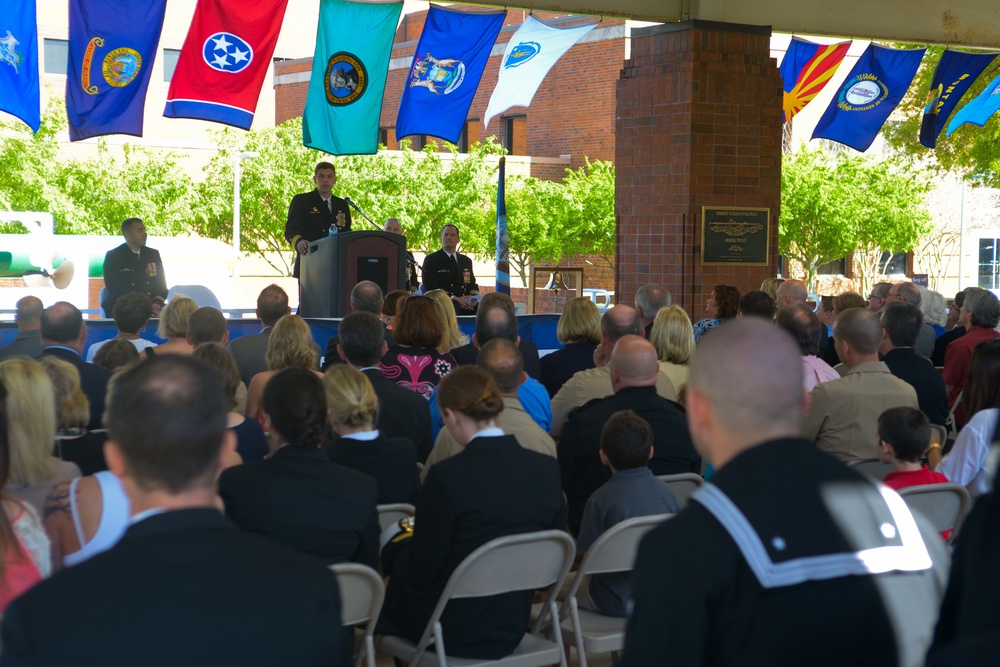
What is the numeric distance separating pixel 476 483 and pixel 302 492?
2.04 ft

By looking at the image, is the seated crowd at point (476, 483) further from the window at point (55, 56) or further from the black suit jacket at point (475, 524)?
the window at point (55, 56)

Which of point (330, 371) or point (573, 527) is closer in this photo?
point (330, 371)

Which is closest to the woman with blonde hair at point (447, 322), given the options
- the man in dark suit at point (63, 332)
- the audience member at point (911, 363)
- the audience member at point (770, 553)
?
the man in dark suit at point (63, 332)

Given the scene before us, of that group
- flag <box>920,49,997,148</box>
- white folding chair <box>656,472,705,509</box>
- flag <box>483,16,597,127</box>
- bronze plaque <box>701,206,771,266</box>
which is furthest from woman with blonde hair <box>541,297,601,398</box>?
flag <box>920,49,997,148</box>

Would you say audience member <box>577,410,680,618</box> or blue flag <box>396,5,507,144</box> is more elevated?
blue flag <box>396,5,507,144</box>

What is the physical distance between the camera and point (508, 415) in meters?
5.01

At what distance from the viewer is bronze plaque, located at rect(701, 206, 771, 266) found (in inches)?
447

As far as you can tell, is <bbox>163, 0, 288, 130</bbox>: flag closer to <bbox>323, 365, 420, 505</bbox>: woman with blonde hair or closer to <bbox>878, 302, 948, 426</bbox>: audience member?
<bbox>878, 302, 948, 426</bbox>: audience member

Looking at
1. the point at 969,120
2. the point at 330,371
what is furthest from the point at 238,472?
the point at 969,120

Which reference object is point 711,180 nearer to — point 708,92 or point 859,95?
point 708,92

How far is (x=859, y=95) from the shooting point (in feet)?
45.7

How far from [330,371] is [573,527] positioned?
1.58m

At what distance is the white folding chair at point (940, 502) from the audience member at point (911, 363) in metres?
2.07

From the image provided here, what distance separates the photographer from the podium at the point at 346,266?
10969mm
